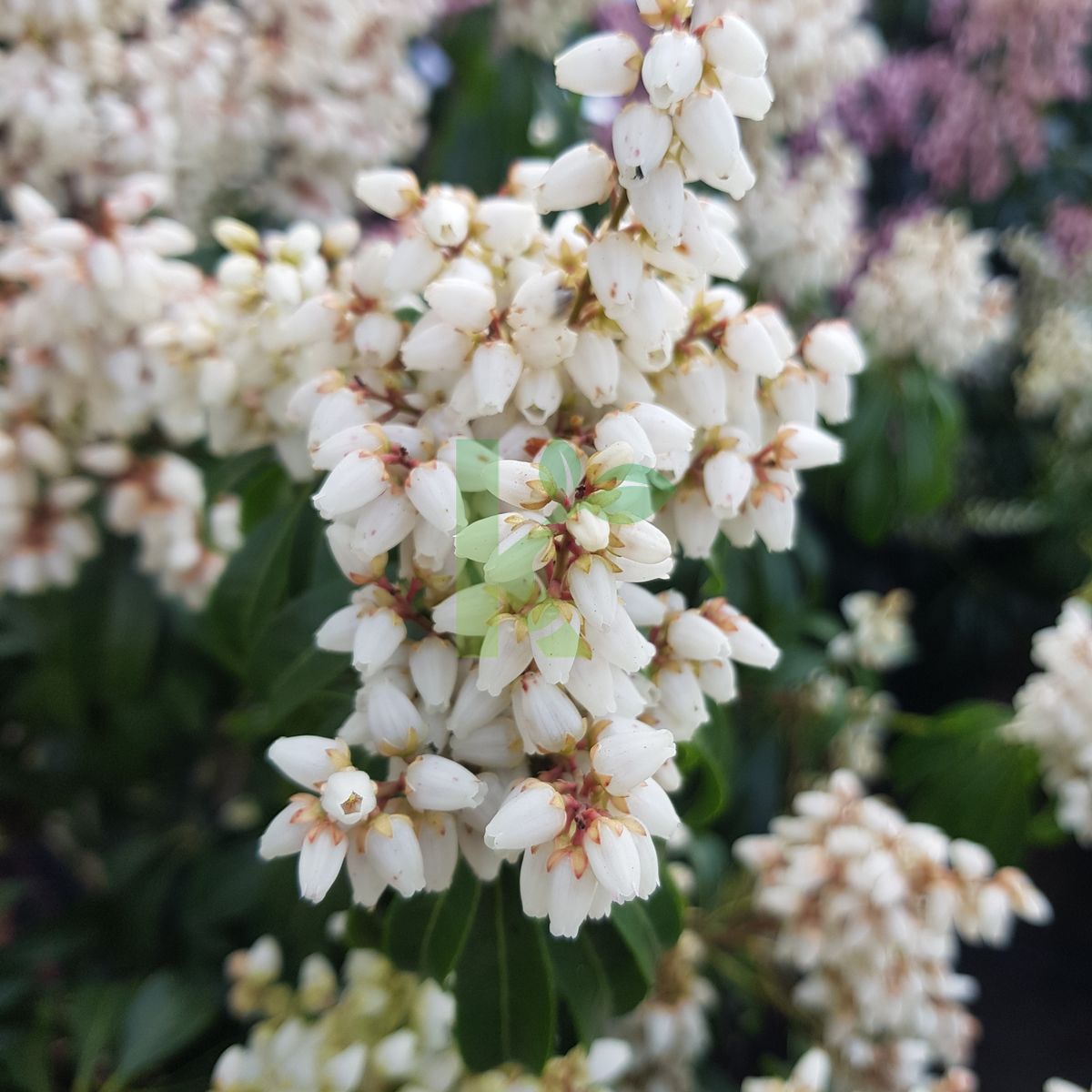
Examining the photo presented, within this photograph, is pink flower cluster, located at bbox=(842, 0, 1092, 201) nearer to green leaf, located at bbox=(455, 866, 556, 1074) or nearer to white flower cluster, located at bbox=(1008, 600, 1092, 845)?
white flower cluster, located at bbox=(1008, 600, 1092, 845)

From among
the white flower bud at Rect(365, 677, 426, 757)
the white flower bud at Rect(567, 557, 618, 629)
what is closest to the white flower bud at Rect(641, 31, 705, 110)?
the white flower bud at Rect(567, 557, 618, 629)

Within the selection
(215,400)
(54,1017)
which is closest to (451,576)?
(215,400)

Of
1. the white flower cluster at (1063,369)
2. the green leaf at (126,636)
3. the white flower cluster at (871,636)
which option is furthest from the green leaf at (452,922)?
the white flower cluster at (1063,369)

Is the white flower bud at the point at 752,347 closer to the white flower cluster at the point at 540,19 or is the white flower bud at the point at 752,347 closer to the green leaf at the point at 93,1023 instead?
the green leaf at the point at 93,1023

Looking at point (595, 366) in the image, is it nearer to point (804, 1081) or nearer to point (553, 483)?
point (553, 483)

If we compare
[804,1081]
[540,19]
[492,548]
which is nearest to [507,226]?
[492,548]
